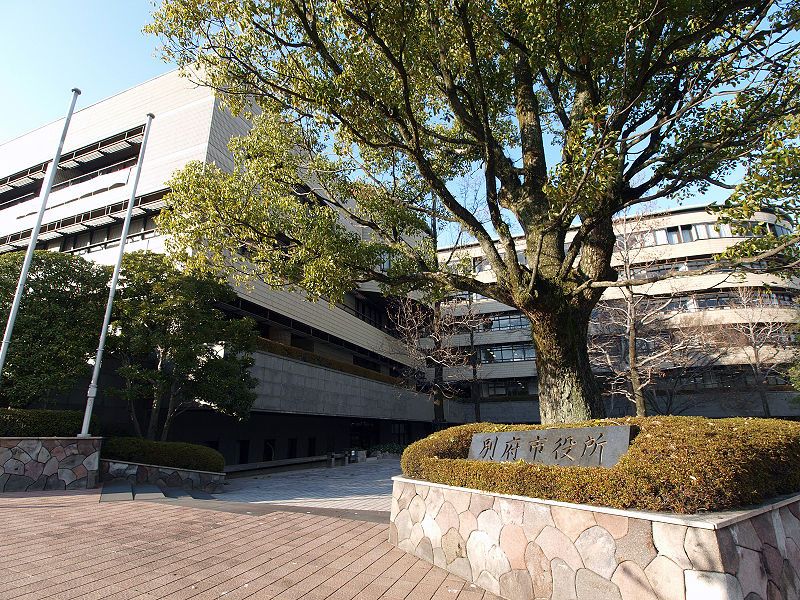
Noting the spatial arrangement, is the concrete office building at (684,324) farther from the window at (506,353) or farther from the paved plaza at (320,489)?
the paved plaza at (320,489)

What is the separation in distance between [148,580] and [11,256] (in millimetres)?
13243

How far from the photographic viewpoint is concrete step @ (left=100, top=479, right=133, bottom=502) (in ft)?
31.9

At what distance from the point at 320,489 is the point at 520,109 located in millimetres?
12281

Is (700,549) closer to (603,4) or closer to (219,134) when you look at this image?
(603,4)

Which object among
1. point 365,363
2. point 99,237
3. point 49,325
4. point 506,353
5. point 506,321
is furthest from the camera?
point 506,321

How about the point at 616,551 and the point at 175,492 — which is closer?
the point at 616,551

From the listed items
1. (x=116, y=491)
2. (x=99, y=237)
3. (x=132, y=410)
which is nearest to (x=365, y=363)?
(x=99, y=237)

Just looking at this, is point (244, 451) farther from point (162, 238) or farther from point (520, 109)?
point (520, 109)

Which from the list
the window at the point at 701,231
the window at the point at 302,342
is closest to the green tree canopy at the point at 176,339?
the window at the point at 302,342

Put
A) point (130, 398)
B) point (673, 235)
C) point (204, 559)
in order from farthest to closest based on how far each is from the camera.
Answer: point (673, 235), point (130, 398), point (204, 559)

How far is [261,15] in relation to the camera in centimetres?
670

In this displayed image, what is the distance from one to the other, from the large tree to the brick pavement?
3.47 m

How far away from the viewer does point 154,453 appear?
1247 centimetres

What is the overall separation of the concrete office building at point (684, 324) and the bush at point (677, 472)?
20747mm
